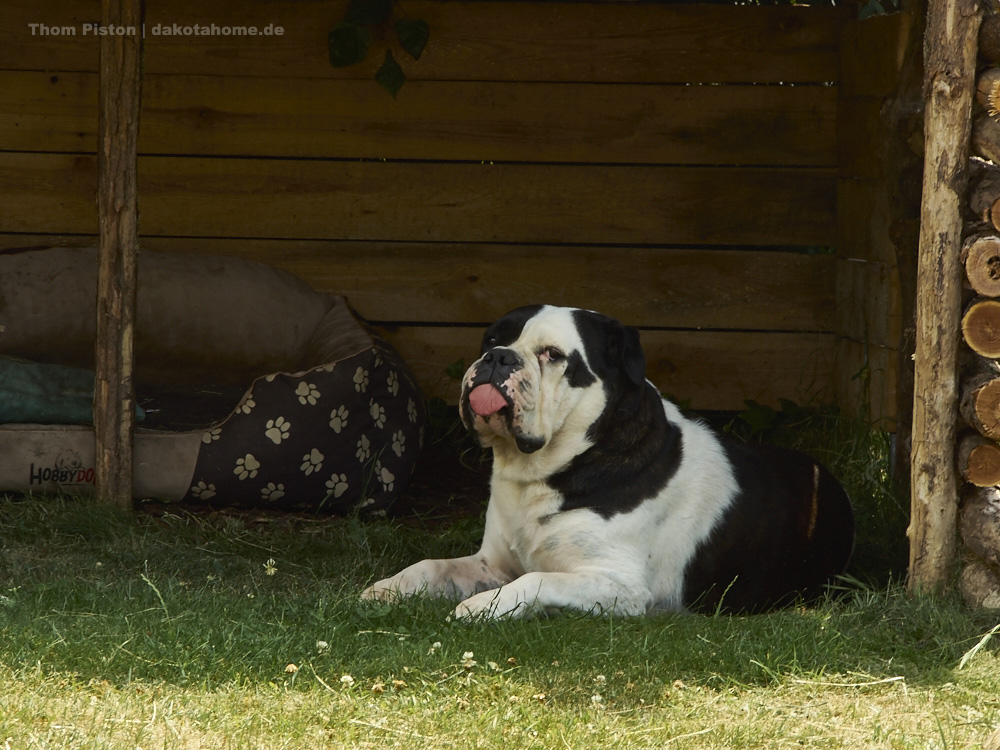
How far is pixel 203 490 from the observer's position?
4.70 meters

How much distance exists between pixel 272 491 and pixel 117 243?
1.18 meters

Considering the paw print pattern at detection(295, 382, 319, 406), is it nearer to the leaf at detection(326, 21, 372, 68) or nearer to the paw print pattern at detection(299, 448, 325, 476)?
the paw print pattern at detection(299, 448, 325, 476)

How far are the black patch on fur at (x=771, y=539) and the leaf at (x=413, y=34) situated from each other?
9.01ft

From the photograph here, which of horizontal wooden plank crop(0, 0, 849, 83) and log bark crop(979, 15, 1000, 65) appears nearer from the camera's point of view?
log bark crop(979, 15, 1000, 65)

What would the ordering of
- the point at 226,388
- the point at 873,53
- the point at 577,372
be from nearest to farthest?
1. the point at 577,372
2. the point at 873,53
3. the point at 226,388

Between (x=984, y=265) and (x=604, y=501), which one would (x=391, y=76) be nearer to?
(x=604, y=501)

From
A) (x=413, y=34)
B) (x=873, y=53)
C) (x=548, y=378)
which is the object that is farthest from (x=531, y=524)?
(x=873, y=53)

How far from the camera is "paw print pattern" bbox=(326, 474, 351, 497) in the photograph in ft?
15.9

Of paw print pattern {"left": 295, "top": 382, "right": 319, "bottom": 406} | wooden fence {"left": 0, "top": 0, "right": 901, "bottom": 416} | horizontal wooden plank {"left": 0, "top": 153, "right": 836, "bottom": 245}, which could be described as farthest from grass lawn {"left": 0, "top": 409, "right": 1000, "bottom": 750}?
horizontal wooden plank {"left": 0, "top": 153, "right": 836, "bottom": 245}

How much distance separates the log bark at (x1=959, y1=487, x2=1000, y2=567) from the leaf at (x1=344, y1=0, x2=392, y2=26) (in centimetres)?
366

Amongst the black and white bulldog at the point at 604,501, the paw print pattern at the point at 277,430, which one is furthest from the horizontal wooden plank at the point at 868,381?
the paw print pattern at the point at 277,430

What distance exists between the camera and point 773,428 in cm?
584

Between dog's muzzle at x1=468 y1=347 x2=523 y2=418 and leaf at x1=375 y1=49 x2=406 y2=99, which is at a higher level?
leaf at x1=375 y1=49 x2=406 y2=99

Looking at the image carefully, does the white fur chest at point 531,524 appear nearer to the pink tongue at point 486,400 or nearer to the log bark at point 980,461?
the pink tongue at point 486,400
